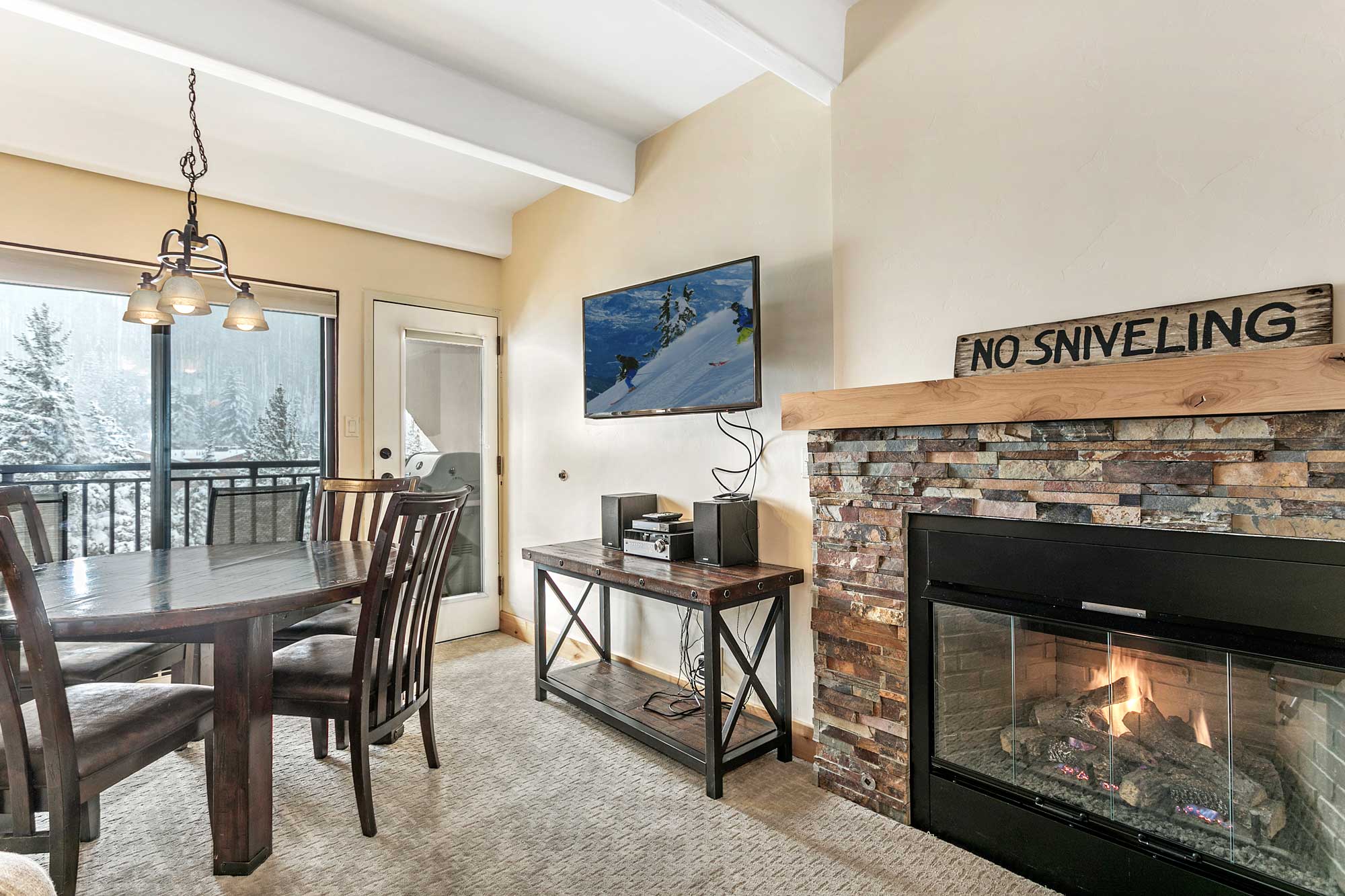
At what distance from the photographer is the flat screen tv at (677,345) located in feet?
8.01

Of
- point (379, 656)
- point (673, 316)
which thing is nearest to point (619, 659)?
point (379, 656)

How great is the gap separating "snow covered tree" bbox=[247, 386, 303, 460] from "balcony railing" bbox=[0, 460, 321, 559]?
64mm

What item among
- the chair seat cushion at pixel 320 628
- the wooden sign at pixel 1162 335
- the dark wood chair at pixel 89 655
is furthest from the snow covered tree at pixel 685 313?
the dark wood chair at pixel 89 655

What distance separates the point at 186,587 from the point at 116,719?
36cm

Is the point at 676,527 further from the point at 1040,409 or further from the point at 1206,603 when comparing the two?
the point at 1206,603

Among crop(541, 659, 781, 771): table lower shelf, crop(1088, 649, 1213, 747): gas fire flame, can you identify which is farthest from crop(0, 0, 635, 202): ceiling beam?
crop(1088, 649, 1213, 747): gas fire flame

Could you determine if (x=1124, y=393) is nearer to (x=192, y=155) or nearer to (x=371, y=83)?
(x=371, y=83)

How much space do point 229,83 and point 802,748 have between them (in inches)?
136

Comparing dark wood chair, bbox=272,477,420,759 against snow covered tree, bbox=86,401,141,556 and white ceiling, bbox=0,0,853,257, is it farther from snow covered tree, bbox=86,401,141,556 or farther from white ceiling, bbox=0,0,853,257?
white ceiling, bbox=0,0,853,257

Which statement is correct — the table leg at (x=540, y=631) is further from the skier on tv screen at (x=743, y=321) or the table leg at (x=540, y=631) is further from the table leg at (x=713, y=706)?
the skier on tv screen at (x=743, y=321)

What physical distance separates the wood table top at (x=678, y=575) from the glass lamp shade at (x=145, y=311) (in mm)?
1625

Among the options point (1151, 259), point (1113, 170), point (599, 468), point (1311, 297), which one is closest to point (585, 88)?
point (599, 468)

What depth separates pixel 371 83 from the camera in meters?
2.37

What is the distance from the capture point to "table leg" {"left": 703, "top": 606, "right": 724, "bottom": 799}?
212 centimetres
